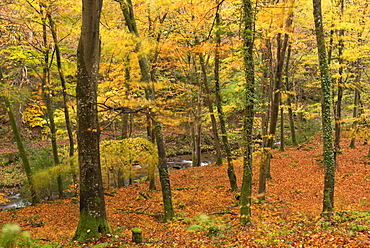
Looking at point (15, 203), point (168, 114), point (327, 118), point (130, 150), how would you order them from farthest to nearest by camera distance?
point (15, 203) → point (130, 150) → point (168, 114) → point (327, 118)

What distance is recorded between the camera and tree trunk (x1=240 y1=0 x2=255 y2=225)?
22.3 ft

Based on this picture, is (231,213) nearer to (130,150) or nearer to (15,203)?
(130,150)

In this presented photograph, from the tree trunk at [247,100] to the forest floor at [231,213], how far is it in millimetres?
694

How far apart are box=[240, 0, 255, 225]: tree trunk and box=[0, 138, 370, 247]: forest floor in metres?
0.69

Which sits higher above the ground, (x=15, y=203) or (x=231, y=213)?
(x=231, y=213)

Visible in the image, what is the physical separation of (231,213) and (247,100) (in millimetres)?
4152

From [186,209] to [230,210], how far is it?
1771 mm

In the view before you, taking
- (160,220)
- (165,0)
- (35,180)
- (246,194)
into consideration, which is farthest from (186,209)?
(165,0)

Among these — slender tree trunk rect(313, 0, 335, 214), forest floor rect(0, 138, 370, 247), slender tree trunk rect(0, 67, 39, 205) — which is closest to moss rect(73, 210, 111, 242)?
forest floor rect(0, 138, 370, 247)

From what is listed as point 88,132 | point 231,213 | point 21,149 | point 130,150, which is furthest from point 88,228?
point 21,149

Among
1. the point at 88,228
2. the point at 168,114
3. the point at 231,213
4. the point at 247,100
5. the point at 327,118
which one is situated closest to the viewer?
the point at 88,228

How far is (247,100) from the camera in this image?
6922 mm

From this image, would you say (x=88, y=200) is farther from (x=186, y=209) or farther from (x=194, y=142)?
(x=194, y=142)

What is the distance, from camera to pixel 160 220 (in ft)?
29.7
